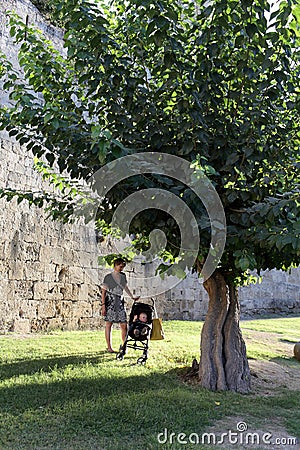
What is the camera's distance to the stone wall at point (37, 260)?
822cm

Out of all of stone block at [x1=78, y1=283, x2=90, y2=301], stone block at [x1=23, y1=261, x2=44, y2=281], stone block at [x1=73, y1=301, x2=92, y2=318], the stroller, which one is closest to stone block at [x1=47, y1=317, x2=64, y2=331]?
stone block at [x1=73, y1=301, x2=92, y2=318]

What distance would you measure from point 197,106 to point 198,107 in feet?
0.06

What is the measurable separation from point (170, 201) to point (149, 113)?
3.31 feet

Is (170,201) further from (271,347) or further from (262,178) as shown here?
(271,347)

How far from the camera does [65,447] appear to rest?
3.24 metres

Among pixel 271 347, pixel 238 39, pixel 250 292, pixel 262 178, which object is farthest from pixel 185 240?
pixel 250 292

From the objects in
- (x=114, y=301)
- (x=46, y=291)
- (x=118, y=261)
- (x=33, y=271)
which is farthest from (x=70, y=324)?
(x=118, y=261)

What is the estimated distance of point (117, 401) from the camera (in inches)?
166

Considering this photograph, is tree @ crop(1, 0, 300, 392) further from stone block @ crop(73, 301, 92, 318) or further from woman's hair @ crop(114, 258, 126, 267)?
stone block @ crop(73, 301, 92, 318)

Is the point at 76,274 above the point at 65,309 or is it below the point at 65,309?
above

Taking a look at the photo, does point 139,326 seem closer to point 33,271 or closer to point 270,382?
point 270,382

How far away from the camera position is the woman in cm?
684

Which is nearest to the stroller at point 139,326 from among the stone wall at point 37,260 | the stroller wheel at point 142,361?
the stroller wheel at point 142,361

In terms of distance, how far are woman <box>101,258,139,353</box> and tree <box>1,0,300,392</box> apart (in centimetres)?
227
